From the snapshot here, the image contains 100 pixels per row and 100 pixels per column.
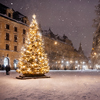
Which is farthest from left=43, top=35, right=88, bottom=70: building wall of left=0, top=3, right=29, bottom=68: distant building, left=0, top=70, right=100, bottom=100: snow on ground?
left=0, top=70, right=100, bottom=100: snow on ground

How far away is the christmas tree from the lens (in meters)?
17.2

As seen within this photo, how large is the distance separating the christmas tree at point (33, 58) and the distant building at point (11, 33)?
23488mm

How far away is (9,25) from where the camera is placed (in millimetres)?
43531

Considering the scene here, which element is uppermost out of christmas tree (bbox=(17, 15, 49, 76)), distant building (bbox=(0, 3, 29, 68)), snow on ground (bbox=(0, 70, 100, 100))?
distant building (bbox=(0, 3, 29, 68))

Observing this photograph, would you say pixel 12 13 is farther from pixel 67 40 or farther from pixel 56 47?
pixel 67 40

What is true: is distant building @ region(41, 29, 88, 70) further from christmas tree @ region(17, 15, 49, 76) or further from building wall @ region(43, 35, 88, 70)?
christmas tree @ region(17, 15, 49, 76)

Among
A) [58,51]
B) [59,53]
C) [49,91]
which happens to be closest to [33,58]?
[49,91]

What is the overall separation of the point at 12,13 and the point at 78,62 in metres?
A: 54.7

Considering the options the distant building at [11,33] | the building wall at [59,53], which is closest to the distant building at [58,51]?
the building wall at [59,53]

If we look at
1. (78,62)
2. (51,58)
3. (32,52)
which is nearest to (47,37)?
(51,58)

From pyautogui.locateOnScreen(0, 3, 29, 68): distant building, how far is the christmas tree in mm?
23488

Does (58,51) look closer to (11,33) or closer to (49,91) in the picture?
(11,33)

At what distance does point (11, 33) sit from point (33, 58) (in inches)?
1127

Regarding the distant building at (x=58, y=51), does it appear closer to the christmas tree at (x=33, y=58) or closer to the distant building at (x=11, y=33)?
the distant building at (x=11, y=33)
